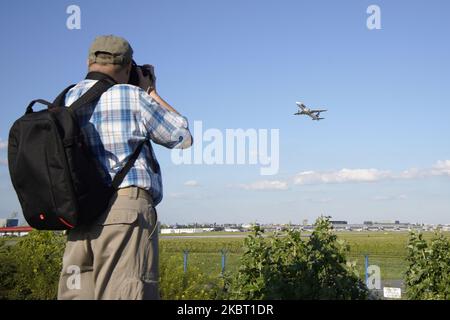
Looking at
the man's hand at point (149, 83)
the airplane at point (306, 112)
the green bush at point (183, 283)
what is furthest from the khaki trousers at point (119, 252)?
the airplane at point (306, 112)

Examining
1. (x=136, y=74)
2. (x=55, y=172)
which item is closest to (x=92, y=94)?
(x=136, y=74)

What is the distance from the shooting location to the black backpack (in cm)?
236

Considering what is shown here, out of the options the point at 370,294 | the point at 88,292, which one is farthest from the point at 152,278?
the point at 370,294

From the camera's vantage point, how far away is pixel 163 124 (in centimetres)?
259

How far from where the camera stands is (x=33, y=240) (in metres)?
7.75

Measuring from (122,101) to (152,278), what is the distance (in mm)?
904

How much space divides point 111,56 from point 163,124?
49 centimetres

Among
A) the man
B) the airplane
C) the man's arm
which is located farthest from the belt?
the airplane

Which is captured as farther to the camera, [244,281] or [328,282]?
[244,281]

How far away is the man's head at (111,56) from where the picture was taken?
2711 mm

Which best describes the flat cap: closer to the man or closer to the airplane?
the man

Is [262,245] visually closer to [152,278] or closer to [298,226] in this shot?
[298,226]

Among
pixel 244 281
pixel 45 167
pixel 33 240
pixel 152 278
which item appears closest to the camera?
pixel 45 167

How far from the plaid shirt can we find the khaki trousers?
0.14 meters
